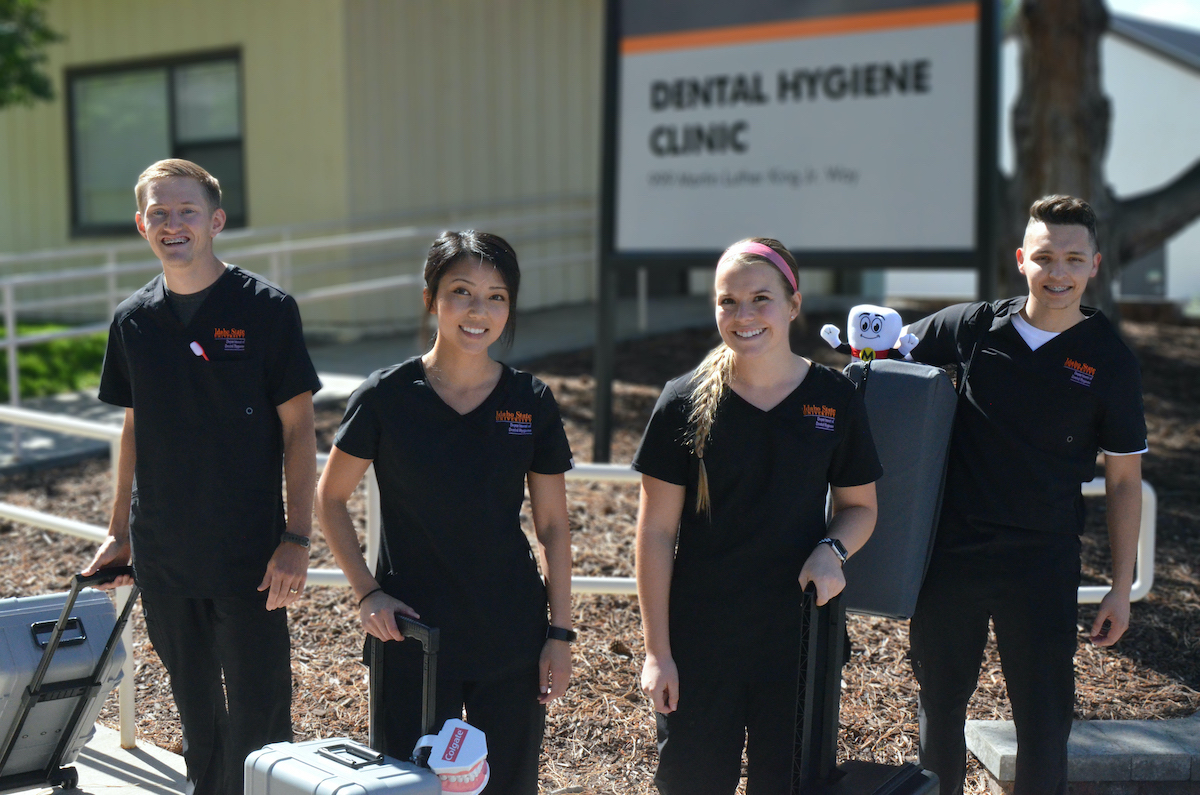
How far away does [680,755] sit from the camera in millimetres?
2656

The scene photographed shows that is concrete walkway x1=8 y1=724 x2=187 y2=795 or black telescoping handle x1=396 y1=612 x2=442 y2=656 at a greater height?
black telescoping handle x1=396 y1=612 x2=442 y2=656

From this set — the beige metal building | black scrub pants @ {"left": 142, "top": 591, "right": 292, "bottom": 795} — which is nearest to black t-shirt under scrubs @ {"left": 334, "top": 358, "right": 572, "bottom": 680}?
black scrub pants @ {"left": 142, "top": 591, "right": 292, "bottom": 795}

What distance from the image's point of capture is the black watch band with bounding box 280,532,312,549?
2.90 meters

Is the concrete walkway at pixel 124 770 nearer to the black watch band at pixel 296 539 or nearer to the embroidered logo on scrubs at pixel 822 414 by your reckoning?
the black watch band at pixel 296 539

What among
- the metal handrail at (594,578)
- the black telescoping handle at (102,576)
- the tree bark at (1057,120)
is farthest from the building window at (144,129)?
the black telescoping handle at (102,576)

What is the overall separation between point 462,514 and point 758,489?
2.16 feet

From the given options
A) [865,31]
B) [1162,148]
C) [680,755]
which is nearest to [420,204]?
[865,31]

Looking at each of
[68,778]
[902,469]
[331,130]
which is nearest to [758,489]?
[902,469]

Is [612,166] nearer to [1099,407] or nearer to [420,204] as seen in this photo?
[1099,407]

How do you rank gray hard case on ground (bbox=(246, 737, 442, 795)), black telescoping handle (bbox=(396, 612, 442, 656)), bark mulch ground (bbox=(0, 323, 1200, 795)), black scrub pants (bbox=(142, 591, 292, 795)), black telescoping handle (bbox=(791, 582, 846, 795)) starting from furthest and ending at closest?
bark mulch ground (bbox=(0, 323, 1200, 795)) → black scrub pants (bbox=(142, 591, 292, 795)) → black telescoping handle (bbox=(791, 582, 846, 795)) → black telescoping handle (bbox=(396, 612, 442, 656)) → gray hard case on ground (bbox=(246, 737, 442, 795))

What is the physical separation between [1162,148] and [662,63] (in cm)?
2107

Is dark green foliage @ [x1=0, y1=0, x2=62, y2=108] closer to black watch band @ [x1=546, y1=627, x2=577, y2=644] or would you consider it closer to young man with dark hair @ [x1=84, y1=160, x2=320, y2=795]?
young man with dark hair @ [x1=84, y1=160, x2=320, y2=795]

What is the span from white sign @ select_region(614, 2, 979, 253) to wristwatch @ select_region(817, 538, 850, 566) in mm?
3606

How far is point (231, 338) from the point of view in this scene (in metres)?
2.89
